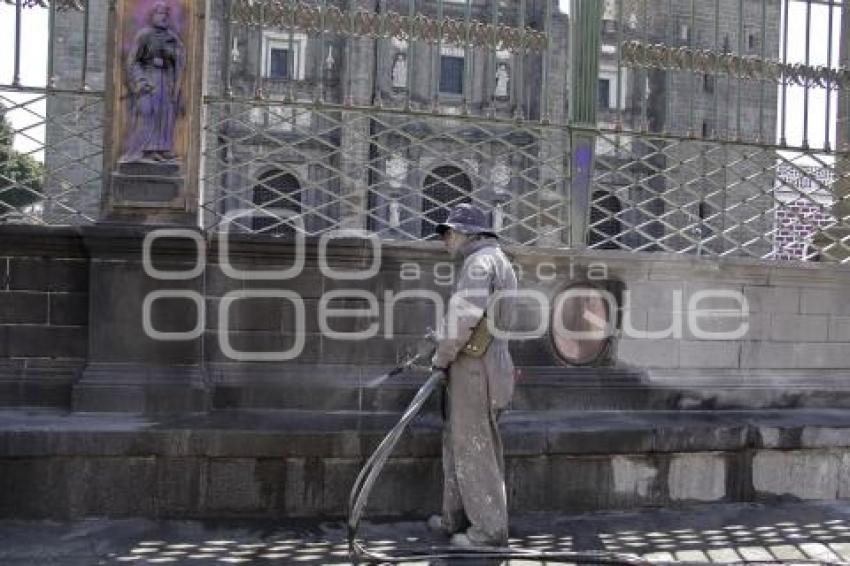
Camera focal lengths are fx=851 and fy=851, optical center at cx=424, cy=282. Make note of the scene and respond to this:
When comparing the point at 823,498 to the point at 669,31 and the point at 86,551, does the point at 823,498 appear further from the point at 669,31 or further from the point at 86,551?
the point at 86,551

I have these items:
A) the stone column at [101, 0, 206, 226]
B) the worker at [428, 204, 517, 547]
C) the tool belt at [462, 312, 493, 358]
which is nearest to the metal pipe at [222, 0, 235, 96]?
the stone column at [101, 0, 206, 226]

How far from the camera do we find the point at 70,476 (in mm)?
5406

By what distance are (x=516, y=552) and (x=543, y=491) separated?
4.05ft

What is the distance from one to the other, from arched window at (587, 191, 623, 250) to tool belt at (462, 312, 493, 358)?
268cm

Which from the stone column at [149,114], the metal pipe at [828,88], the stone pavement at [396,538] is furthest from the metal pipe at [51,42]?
the metal pipe at [828,88]

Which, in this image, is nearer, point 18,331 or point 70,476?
point 70,476

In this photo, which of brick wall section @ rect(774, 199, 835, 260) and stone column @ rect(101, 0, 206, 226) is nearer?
stone column @ rect(101, 0, 206, 226)

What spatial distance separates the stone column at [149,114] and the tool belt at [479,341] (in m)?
2.46

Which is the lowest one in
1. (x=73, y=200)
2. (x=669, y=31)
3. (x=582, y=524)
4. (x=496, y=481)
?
(x=582, y=524)

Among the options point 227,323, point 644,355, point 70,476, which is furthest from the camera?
point 644,355

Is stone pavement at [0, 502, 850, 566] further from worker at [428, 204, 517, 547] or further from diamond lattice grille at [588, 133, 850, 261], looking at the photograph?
diamond lattice grille at [588, 133, 850, 261]

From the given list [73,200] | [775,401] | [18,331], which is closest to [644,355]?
[775,401]

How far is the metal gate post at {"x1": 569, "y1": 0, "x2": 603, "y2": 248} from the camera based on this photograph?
716 centimetres

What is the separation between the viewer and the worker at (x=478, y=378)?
15.9 feet
